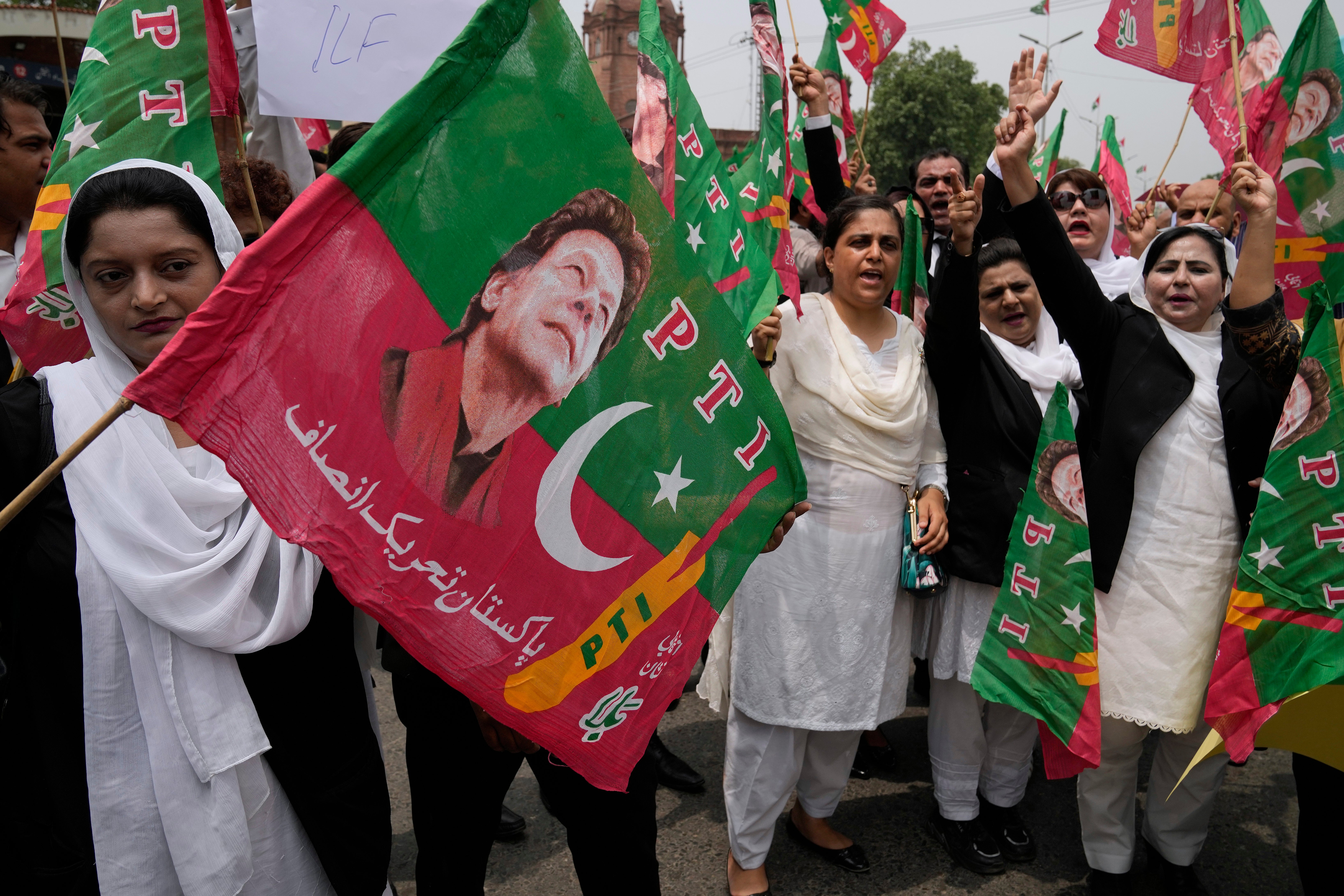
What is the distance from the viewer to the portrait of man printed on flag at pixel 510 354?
1277 mm

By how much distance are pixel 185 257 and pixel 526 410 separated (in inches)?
24.4

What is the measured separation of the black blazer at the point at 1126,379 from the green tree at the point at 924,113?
33.4 metres

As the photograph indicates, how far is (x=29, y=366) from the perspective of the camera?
2.41m

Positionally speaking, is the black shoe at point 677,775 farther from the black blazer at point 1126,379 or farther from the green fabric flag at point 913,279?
the green fabric flag at point 913,279

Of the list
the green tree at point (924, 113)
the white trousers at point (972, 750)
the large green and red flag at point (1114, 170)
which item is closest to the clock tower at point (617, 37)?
the green tree at point (924, 113)

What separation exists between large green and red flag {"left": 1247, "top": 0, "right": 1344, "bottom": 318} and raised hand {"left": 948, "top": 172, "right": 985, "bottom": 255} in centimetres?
85

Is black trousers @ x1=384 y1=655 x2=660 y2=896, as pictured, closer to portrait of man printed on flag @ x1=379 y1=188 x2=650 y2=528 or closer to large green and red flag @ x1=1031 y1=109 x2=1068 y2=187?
portrait of man printed on flag @ x1=379 y1=188 x2=650 y2=528

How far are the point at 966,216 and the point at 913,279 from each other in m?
0.52

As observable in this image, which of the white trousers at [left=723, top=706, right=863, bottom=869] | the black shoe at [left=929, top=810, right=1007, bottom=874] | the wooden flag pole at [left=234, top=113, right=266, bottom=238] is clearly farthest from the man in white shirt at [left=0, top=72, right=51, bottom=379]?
the black shoe at [left=929, top=810, right=1007, bottom=874]

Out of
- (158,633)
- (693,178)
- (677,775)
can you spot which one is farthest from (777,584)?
(158,633)

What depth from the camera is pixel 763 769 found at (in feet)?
9.12

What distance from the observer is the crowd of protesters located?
1.41 meters

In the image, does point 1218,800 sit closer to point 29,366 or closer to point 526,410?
point 526,410

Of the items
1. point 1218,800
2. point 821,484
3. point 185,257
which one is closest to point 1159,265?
point 821,484
